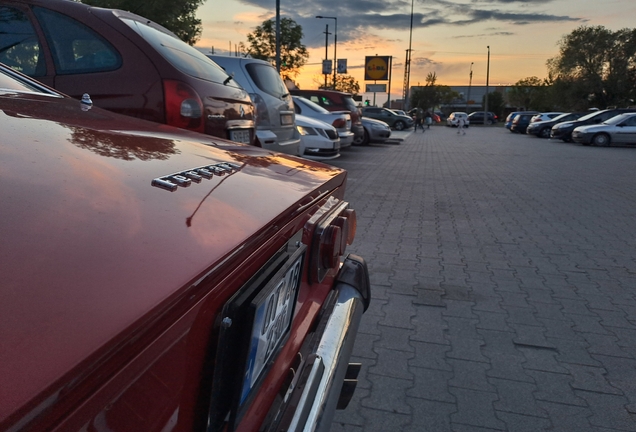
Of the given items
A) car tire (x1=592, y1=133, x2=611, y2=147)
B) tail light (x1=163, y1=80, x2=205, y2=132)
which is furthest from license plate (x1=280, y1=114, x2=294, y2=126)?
car tire (x1=592, y1=133, x2=611, y2=147)

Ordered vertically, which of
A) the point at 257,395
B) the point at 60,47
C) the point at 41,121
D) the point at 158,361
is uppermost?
the point at 60,47

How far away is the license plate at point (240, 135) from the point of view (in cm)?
497

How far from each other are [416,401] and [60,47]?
354 centimetres

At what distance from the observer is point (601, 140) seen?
77.2ft

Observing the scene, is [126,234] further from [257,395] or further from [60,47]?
[60,47]

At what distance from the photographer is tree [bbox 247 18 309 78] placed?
27.7 meters

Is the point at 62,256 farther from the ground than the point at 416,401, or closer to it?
farther from the ground

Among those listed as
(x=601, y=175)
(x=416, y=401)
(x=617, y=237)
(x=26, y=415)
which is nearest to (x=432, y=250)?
(x=617, y=237)

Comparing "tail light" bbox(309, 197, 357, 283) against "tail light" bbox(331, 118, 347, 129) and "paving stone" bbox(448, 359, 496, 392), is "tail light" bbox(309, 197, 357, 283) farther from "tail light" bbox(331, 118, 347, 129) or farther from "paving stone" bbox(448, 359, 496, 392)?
"tail light" bbox(331, 118, 347, 129)

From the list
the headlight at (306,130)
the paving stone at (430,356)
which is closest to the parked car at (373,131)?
the headlight at (306,130)

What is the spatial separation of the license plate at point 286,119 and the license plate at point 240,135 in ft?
9.76

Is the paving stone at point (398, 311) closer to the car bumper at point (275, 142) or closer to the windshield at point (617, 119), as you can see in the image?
the car bumper at point (275, 142)

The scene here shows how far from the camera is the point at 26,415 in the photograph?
0.66 m

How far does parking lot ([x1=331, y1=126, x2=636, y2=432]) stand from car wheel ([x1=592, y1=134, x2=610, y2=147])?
57.1 feet
